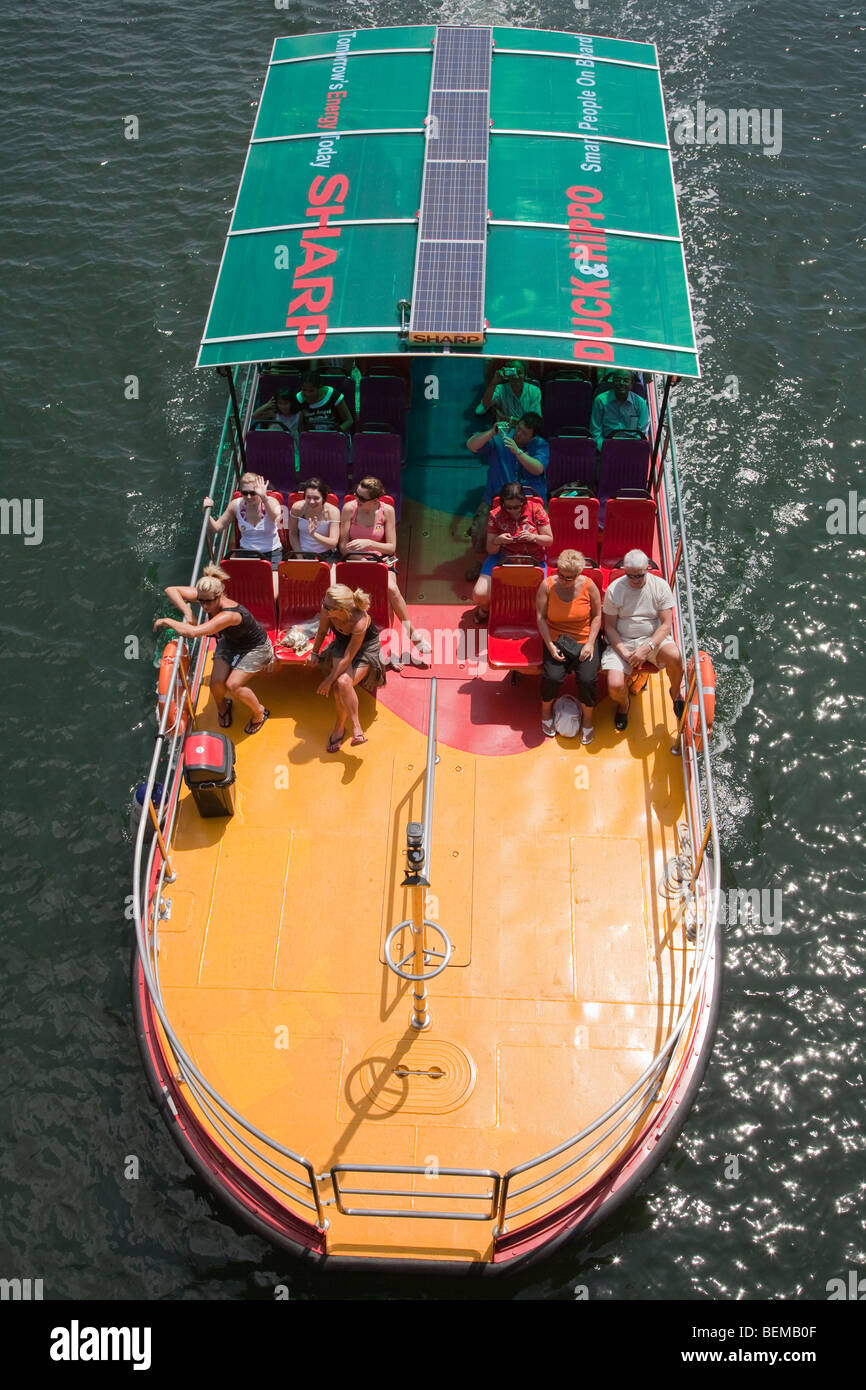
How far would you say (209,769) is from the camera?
11727 millimetres

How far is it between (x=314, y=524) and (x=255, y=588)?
3.47ft

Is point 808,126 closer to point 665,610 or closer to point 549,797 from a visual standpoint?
point 665,610

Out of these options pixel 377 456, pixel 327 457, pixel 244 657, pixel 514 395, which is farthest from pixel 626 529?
pixel 244 657

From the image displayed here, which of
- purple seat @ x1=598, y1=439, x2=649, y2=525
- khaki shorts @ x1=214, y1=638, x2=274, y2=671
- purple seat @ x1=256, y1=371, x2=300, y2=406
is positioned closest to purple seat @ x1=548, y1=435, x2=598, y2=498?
purple seat @ x1=598, y1=439, x2=649, y2=525

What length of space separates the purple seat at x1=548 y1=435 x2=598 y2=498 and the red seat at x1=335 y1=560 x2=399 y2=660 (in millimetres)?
2861

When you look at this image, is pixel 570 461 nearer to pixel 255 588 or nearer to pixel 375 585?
pixel 375 585

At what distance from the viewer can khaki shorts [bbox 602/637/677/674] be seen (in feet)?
41.7

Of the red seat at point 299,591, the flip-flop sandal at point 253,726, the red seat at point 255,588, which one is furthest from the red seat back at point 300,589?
the flip-flop sandal at point 253,726

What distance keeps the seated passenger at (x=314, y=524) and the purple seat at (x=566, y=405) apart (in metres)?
3.76

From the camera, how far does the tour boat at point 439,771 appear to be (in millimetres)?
10172

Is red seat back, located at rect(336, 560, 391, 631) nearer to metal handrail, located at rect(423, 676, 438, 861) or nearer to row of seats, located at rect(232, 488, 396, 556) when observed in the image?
row of seats, located at rect(232, 488, 396, 556)

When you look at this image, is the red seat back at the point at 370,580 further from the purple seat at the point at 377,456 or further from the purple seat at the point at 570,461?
the purple seat at the point at 570,461
